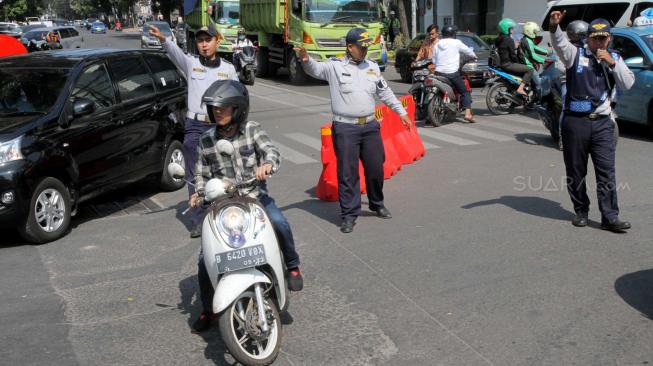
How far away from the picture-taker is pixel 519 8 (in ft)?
101

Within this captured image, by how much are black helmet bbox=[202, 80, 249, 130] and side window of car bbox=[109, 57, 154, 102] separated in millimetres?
4362

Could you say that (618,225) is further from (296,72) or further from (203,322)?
(296,72)

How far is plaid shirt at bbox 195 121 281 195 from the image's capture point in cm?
464

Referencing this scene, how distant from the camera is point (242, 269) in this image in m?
4.12

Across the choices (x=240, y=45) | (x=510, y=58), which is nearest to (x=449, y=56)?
(x=510, y=58)

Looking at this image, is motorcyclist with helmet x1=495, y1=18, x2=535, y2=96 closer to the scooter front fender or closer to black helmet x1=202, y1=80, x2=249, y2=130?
black helmet x1=202, y1=80, x2=249, y2=130

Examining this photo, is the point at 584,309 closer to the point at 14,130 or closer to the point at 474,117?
the point at 14,130

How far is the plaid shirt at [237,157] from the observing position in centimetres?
464

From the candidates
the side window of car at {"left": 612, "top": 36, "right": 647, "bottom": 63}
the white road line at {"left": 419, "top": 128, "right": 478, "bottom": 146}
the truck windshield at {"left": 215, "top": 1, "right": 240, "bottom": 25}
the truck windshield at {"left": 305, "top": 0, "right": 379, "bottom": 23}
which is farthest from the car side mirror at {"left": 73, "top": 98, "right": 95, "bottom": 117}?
the truck windshield at {"left": 215, "top": 1, "right": 240, "bottom": 25}

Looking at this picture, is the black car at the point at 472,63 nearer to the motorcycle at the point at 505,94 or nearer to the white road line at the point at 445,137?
the motorcycle at the point at 505,94

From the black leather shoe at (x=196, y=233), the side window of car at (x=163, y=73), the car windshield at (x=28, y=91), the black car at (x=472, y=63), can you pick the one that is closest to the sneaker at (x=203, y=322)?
the black leather shoe at (x=196, y=233)

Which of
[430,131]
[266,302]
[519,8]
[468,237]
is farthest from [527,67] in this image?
[519,8]

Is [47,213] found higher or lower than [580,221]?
higher

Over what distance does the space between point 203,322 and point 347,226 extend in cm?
259
